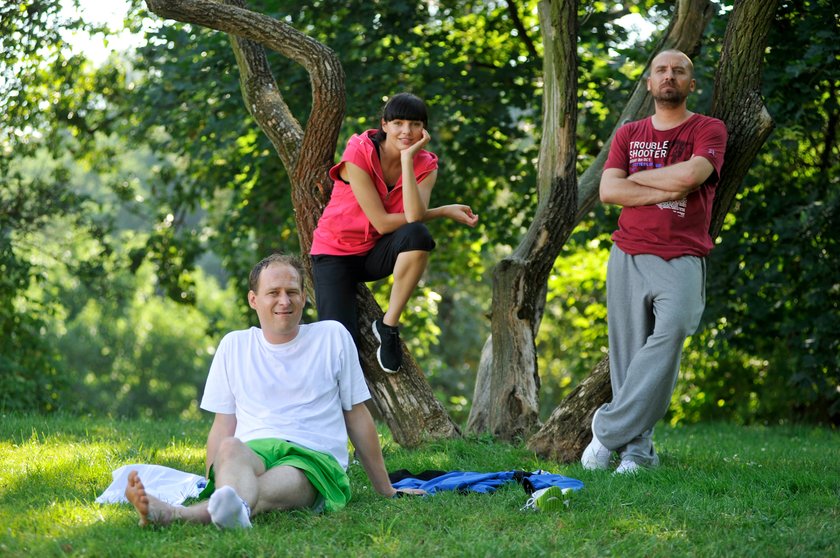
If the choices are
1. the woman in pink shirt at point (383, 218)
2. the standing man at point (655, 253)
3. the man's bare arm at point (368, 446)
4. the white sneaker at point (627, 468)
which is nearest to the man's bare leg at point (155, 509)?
the man's bare arm at point (368, 446)

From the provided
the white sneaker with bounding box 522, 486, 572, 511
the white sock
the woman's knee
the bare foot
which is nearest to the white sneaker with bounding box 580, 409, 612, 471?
the white sneaker with bounding box 522, 486, 572, 511

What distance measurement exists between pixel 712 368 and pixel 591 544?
9.88 metres

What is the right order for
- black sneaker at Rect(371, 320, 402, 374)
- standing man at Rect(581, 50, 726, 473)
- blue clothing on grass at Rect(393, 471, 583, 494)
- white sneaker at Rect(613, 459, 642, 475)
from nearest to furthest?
blue clothing on grass at Rect(393, 471, 583, 494)
white sneaker at Rect(613, 459, 642, 475)
standing man at Rect(581, 50, 726, 473)
black sneaker at Rect(371, 320, 402, 374)

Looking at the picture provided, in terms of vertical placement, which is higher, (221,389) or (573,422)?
(221,389)

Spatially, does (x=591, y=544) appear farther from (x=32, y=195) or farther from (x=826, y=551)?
(x=32, y=195)

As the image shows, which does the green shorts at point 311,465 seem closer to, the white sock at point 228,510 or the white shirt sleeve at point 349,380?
the white shirt sleeve at point 349,380

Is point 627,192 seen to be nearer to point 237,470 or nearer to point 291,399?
point 291,399

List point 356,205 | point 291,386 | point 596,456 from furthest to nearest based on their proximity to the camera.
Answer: point 356,205 < point 596,456 < point 291,386

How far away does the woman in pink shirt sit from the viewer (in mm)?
5418

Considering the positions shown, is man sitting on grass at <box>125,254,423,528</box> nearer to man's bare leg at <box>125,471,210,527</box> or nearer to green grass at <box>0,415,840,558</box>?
green grass at <box>0,415,840,558</box>

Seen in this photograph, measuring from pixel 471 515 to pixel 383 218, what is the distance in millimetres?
1920

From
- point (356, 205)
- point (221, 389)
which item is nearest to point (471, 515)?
point (221, 389)

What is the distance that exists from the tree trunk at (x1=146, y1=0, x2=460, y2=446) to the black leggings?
0.70 ft

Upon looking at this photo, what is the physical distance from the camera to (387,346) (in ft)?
19.4
